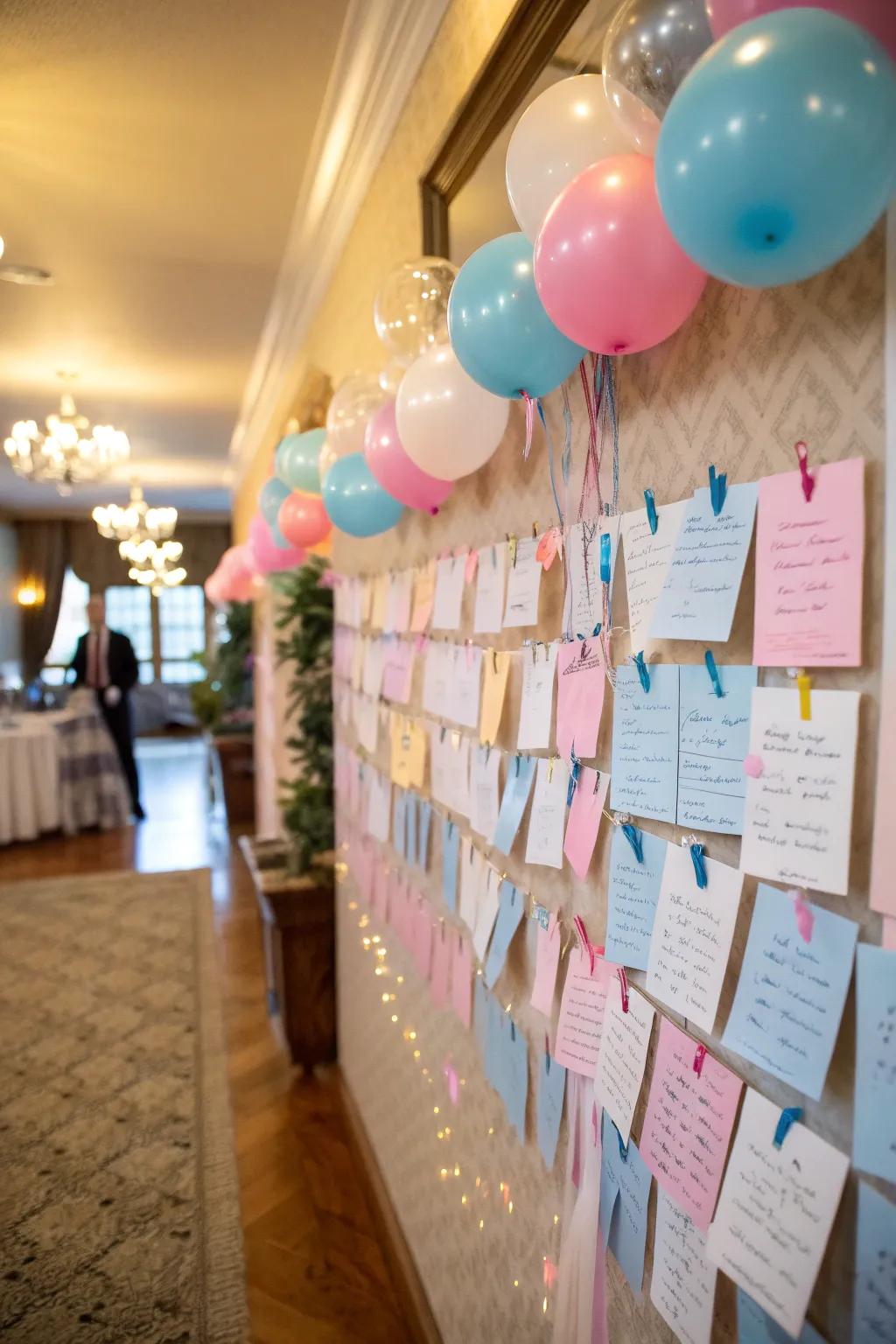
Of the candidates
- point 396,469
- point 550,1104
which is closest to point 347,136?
point 396,469

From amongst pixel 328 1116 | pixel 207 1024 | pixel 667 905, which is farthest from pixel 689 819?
pixel 207 1024

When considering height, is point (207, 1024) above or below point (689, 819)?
below

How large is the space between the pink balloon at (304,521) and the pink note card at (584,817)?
1.59 m

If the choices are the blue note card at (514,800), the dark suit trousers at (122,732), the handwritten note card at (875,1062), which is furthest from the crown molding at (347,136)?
the dark suit trousers at (122,732)

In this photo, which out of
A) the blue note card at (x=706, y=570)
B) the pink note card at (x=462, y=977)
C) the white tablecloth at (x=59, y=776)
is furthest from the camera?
the white tablecloth at (x=59, y=776)

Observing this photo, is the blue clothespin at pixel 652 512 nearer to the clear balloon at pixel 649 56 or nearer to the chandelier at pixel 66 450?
the clear balloon at pixel 649 56

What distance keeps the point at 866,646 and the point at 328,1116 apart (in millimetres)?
2520

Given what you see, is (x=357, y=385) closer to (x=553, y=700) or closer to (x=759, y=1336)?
(x=553, y=700)

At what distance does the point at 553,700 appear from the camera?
3.80 feet

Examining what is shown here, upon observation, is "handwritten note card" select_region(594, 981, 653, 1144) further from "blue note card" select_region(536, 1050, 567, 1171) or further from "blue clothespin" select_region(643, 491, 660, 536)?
"blue clothespin" select_region(643, 491, 660, 536)

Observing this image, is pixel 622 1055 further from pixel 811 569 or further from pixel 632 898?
pixel 811 569

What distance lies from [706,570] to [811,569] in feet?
0.42

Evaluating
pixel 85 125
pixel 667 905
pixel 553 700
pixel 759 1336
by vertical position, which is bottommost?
pixel 759 1336

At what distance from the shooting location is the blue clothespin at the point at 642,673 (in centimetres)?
90
